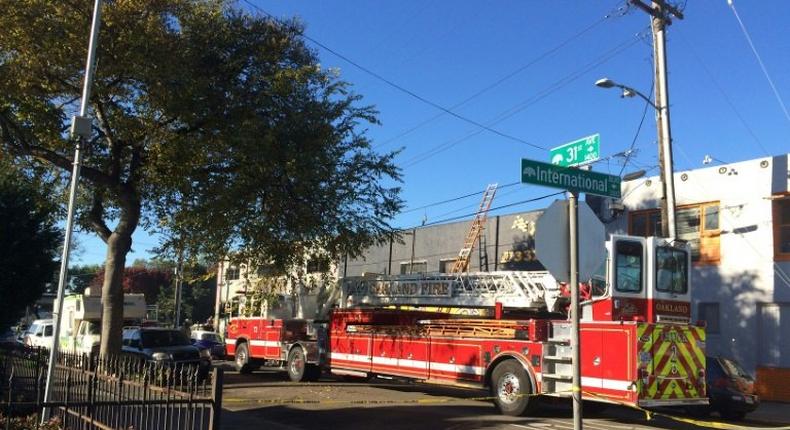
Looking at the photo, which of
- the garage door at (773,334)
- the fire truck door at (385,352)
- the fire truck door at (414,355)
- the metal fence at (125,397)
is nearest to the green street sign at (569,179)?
the metal fence at (125,397)

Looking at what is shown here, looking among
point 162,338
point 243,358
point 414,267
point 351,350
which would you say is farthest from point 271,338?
point 414,267

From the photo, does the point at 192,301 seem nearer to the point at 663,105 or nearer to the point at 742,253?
the point at 742,253

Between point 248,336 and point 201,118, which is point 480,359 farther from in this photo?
point 248,336

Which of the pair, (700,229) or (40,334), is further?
(40,334)

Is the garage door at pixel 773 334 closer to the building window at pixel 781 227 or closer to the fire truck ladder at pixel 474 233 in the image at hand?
the building window at pixel 781 227

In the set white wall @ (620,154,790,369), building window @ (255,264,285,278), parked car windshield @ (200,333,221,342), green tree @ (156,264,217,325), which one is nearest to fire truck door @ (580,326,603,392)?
building window @ (255,264,285,278)

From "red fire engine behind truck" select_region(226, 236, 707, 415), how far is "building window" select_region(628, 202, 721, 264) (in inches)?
300

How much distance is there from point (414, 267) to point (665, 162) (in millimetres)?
15370

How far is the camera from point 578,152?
6.63m

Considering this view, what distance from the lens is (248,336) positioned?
22.7m

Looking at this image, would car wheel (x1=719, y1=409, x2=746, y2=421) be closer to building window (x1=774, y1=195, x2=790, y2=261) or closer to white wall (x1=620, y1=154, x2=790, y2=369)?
white wall (x1=620, y1=154, x2=790, y2=369)

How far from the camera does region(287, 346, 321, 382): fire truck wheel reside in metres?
19.8

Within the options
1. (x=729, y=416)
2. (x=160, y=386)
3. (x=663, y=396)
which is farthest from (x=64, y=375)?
(x=729, y=416)

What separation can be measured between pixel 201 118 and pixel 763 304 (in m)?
15.3
